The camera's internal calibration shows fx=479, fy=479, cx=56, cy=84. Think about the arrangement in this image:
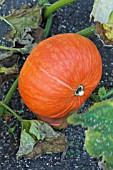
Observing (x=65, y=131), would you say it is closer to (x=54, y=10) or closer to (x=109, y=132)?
(x=54, y=10)

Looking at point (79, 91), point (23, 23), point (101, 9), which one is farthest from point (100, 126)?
point (23, 23)

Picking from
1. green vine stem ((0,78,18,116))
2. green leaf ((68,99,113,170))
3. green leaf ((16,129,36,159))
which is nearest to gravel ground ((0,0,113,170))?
green vine stem ((0,78,18,116))

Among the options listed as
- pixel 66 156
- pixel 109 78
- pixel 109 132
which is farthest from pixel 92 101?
pixel 109 132

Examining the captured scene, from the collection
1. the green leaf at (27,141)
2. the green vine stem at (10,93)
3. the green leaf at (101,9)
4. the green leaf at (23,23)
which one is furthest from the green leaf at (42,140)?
the green leaf at (101,9)

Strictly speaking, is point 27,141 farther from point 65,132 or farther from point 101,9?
point 101,9

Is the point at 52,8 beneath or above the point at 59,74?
above

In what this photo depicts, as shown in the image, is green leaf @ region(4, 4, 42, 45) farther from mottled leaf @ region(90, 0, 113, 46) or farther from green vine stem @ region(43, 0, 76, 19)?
Answer: mottled leaf @ region(90, 0, 113, 46)
